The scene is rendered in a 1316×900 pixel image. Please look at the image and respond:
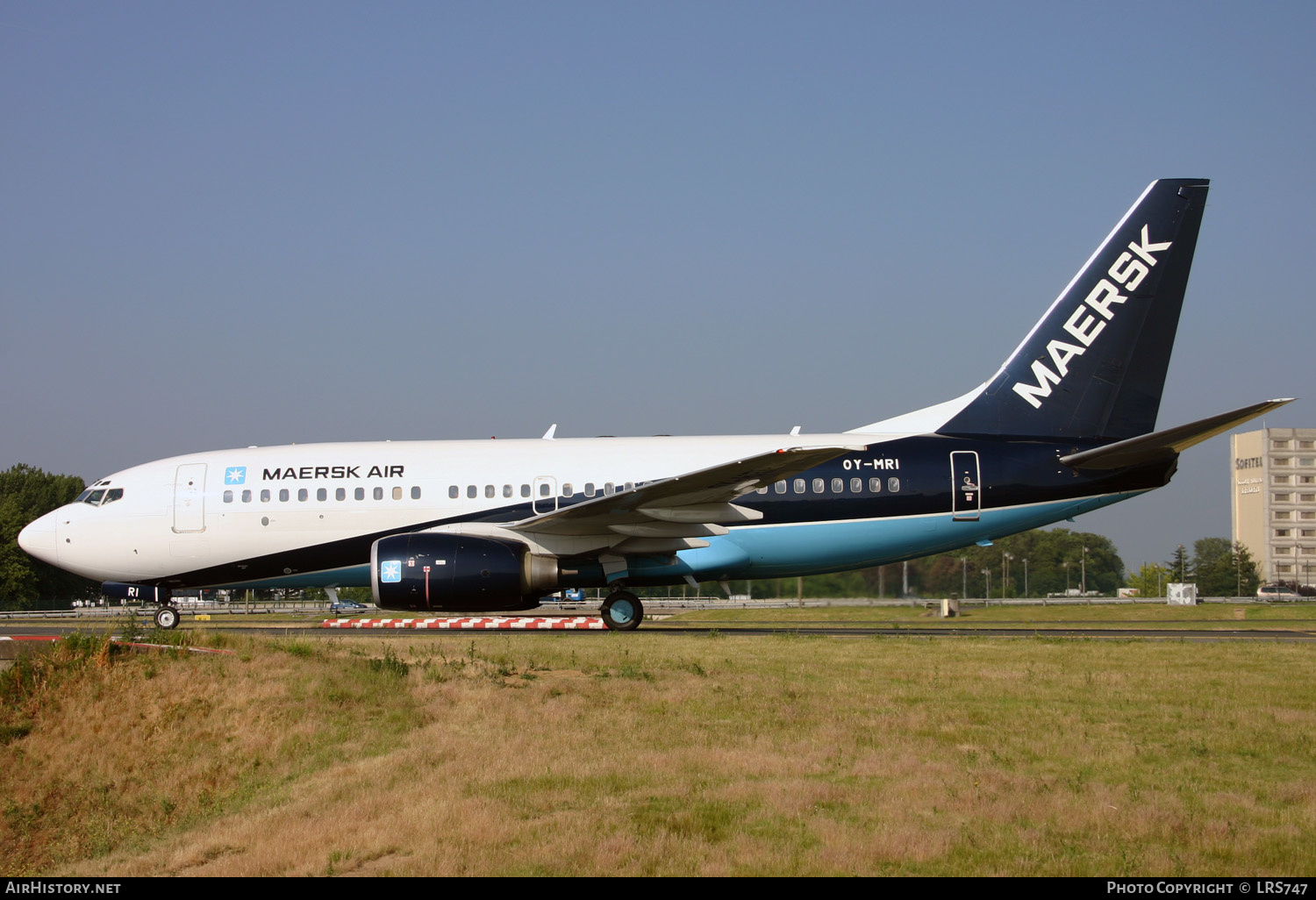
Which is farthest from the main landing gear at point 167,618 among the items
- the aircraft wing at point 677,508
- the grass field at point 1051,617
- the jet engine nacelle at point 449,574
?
the grass field at point 1051,617

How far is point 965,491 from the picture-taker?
1986 cm

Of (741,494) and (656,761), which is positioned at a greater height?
(741,494)

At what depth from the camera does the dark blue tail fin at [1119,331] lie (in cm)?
2050

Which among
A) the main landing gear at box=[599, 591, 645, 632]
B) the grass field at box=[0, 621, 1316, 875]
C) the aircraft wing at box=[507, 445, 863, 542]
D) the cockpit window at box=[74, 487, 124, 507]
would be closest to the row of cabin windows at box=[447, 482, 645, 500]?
the aircraft wing at box=[507, 445, 863, 542]

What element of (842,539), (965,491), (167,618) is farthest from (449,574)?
(965,491)

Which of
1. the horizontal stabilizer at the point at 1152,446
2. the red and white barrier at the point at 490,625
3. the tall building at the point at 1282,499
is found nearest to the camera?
the horizontal stabilizer at the point at 1152,446

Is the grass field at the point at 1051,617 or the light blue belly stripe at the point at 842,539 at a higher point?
the light blue belly stripe at the point at 842,539

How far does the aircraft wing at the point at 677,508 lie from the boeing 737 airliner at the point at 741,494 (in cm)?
7

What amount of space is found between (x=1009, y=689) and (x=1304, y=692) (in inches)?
127

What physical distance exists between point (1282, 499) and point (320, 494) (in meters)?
150

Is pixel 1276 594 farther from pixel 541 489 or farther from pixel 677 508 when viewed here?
pixel 541 489

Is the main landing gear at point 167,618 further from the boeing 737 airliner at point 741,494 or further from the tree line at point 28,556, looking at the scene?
the tree line at point 28,556

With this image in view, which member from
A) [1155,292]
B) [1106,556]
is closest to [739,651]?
[1155,292]

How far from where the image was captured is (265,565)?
20.4 m
